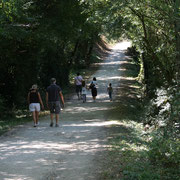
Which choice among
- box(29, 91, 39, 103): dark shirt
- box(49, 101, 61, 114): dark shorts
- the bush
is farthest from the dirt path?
the bush

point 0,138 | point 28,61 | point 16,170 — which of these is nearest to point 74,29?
point 28,61

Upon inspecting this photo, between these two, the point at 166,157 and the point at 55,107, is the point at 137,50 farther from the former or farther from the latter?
the point at 166,157

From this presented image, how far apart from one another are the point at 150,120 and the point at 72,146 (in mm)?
7323

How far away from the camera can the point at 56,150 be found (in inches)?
385

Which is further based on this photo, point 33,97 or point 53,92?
point 33,97

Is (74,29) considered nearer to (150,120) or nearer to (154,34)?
(154,34)

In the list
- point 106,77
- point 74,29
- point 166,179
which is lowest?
point 166,179

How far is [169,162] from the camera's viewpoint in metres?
8.02

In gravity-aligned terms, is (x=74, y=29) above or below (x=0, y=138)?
above

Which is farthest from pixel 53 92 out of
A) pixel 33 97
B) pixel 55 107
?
pixel 33 97

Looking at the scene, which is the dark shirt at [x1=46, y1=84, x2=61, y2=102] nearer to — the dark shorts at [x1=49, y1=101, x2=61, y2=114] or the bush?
the dark shorts at [x1=49, y1=101, x2=61, y2=114]

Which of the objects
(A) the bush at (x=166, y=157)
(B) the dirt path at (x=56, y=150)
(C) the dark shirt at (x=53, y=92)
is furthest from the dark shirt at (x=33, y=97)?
(A) the bush at (x=166, y=157)

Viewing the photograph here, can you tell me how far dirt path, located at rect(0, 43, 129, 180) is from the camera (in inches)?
302

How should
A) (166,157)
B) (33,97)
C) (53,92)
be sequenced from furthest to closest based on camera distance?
(33,97) < (53,92) < (166,157)
